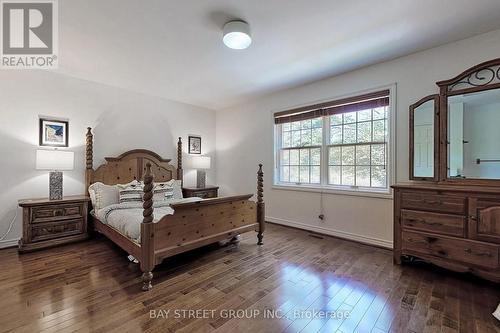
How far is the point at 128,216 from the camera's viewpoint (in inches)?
107

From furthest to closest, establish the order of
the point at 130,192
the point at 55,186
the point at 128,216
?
the point at 130,192, the point at 55,186, the point at 128,216

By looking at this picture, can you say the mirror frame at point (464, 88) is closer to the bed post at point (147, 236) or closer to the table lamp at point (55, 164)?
the bed post at point (147, 236)

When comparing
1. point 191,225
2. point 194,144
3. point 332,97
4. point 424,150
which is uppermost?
point 332,97

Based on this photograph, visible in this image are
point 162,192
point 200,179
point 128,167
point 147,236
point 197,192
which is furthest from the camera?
point 200,179

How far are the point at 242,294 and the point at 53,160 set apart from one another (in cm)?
308

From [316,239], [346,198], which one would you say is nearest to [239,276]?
[316,239]

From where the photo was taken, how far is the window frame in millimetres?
3162

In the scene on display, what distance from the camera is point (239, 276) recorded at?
2412mm

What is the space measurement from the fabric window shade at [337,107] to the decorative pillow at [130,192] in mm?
2739

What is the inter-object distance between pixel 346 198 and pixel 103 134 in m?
4.18

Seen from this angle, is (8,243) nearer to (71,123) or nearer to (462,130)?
(71,123)

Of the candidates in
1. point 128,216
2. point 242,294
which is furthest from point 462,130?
point 128,216

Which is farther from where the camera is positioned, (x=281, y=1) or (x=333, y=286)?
(x=333, y=286)

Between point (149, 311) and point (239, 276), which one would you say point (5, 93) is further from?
point (239, 276)
